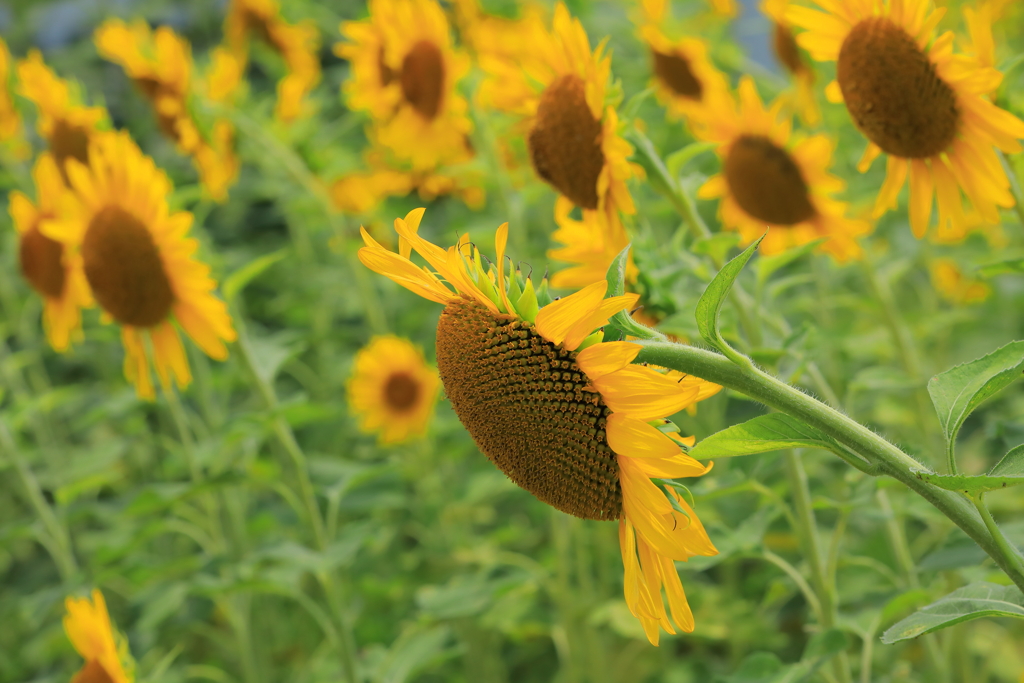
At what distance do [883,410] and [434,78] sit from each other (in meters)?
1.34

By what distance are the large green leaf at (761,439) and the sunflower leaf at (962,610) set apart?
140 mm

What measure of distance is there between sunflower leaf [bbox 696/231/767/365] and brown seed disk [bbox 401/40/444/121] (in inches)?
55.7

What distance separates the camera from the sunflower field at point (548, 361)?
672mm

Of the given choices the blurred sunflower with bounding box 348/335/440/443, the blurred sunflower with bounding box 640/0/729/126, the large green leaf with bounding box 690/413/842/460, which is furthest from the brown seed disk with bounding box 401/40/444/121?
the large green leaf with bounding box 690/413/842/460

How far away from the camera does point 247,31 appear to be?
3.20 m

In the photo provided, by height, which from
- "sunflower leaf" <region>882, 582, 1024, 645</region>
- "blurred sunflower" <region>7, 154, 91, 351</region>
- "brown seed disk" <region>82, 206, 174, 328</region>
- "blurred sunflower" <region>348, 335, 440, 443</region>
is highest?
"sunflower leaf" <region>882, 582, 1024, 645</region>

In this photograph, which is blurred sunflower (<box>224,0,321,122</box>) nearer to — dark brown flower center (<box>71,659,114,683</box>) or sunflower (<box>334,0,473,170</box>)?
sunflower (<box>334,0,473,170</box>)

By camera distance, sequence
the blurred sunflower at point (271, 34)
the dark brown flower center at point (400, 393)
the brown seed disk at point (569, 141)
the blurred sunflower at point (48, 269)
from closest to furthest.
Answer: the brown seed disk at point (569, 141)
the blurred sunflower at point (48, 269)
the dark brown flower center at point (400, 393)
the blurred sunflower at point (271, 34)

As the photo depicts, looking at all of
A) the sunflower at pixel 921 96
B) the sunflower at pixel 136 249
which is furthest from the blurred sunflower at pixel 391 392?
the sunflower at pixel 921 96

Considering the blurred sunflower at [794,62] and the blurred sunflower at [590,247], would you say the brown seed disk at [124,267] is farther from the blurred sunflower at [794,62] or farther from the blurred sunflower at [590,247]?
the blurred sunflower at [794,62]

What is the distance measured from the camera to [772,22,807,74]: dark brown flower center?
6.46 ft

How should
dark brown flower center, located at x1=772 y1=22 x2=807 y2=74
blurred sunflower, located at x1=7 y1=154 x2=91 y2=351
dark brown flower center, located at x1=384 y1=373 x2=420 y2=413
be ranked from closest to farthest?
blurred sunflower, located at x1=7 y1=154 x2=91 y2=351
dark brown flower center, located at x1=772 y1=22 x2=807 y2=74
dark brown flower center, located at x1=384 y1=373 x2=420 y2=413

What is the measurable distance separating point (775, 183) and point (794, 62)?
0.76m

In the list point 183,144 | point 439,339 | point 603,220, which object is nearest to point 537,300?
point 439,339
